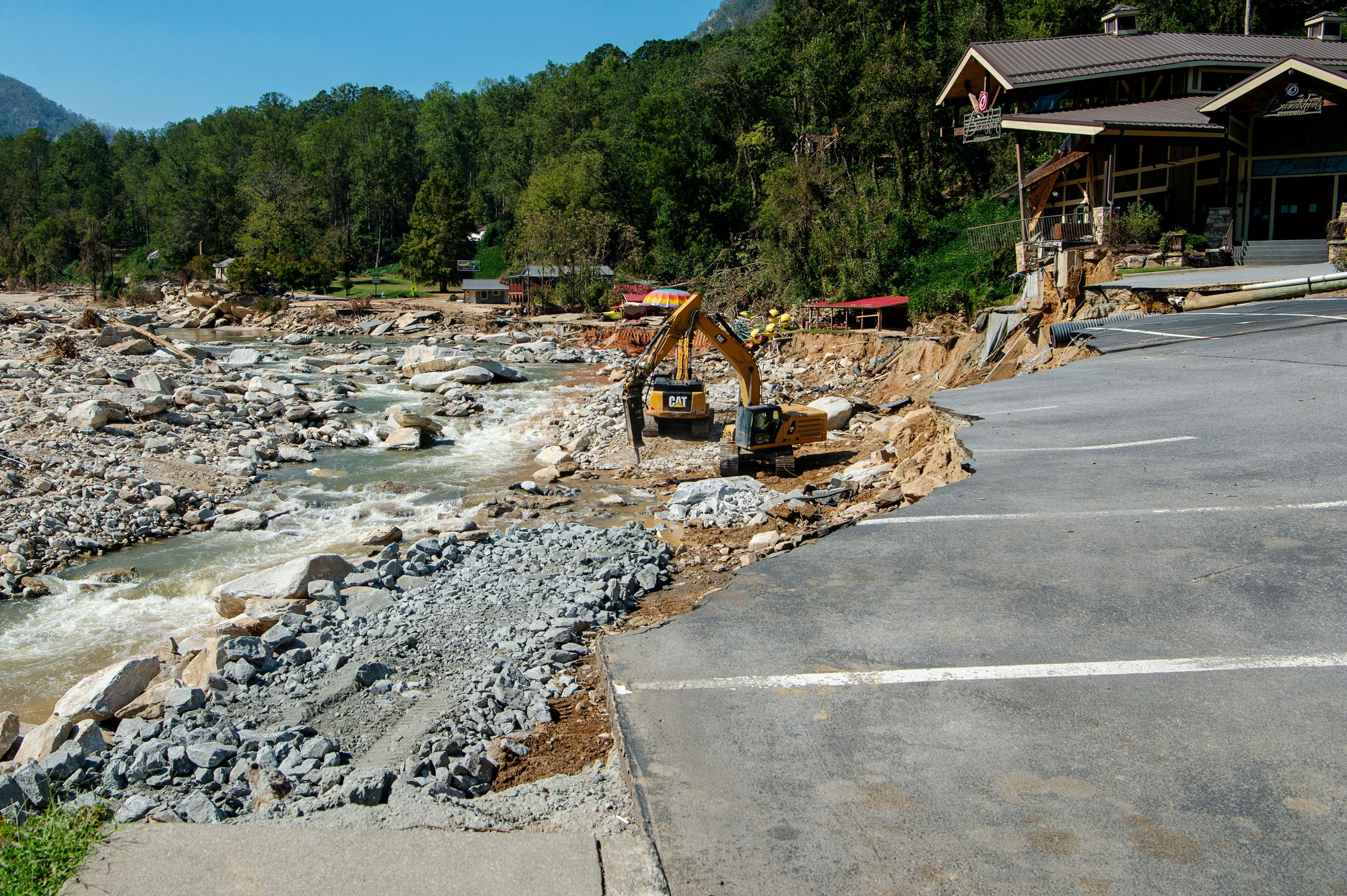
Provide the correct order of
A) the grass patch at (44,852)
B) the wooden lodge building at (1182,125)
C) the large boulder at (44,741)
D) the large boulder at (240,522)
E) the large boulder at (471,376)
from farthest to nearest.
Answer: the large boulder at (471,376) → the wooden lodge building at (1182,125) → the large boulder at (240,522) → the large boulder at (44,741) → the grass patch at (44,852)

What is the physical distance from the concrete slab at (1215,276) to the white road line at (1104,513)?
41.2 ft

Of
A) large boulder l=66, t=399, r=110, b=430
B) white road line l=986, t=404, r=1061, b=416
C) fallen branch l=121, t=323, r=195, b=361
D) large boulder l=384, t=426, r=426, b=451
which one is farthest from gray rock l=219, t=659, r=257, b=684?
fallen branch l=121, t=323, r=195, b=361

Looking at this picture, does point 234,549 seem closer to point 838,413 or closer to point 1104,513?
point 1104,513

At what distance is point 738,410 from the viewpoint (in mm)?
16812

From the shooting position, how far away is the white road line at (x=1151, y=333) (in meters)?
14.0

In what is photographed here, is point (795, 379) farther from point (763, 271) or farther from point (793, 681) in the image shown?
point (793, 681)

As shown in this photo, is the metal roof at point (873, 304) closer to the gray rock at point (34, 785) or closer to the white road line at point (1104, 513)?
the white road line at point (1104, 513)

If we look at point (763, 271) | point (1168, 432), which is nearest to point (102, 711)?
point (1168, 432)

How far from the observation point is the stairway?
21547mm

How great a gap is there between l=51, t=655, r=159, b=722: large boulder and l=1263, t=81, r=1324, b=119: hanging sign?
1099 inches

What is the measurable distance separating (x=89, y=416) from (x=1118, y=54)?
3256 cm

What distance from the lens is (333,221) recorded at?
86625 millimetres

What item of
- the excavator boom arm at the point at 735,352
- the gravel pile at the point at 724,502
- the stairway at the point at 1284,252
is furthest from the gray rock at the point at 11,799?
the stairway at the point at 1284,252

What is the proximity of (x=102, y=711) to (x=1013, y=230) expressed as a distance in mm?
29334
